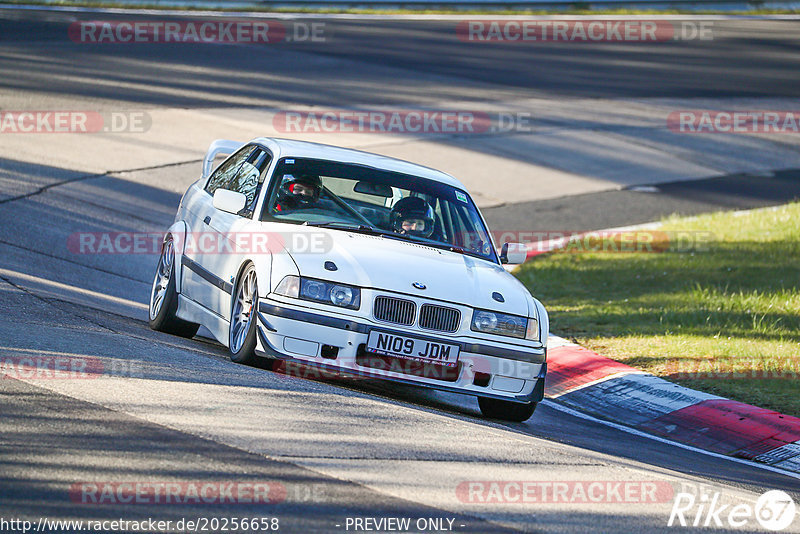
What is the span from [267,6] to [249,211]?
28058 mm

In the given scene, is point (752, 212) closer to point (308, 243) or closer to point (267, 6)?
point (308, 243)

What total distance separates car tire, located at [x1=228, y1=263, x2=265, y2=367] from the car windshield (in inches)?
24.4

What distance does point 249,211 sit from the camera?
27.7ft

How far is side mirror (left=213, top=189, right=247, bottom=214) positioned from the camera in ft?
27.2

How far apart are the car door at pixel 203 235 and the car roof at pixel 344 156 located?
43 cm

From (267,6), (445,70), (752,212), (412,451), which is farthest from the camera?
(267,6)

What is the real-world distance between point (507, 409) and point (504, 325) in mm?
682

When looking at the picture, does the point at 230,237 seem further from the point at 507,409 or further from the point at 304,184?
the point at 507,409

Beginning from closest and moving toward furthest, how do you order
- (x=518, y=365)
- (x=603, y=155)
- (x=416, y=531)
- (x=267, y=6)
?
(x=416, y=531) → (x=518, y=365) → (x=603, y=155) → (x=267, y=6)

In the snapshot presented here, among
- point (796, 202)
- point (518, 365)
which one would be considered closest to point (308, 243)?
point (518, 365)

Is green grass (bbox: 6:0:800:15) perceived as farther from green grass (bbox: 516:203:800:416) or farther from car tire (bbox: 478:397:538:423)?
car tire (bbox: 478:397:538:423)

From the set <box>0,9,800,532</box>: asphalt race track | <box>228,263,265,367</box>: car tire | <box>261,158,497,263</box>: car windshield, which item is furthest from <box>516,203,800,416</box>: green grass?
<box>228,263,265,367</box>: car tire

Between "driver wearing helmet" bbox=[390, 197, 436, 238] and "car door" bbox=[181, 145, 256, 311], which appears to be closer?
"driver wearing helmet" bbox=[390, 197, 436, 238]

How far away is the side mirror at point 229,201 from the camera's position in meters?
8.30
